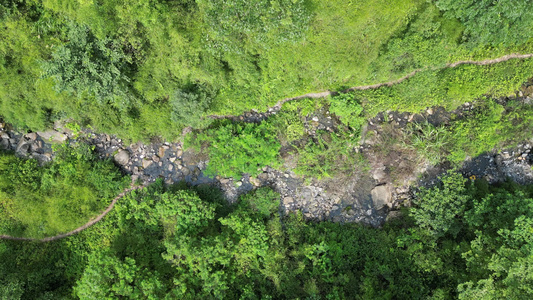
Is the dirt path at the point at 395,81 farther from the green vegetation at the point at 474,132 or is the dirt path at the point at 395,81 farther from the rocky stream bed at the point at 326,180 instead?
the green vegetation at the point at 474,132

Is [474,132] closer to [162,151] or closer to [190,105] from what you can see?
[190,105]

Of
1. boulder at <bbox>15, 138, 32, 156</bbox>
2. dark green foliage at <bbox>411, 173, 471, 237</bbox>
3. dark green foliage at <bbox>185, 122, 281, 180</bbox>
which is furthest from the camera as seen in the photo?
boulder at <bbox>15, 138, 32, 156</bbox>

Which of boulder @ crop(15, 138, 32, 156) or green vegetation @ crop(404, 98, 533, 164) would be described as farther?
boulder @ crop(15, 138, 32, 156)

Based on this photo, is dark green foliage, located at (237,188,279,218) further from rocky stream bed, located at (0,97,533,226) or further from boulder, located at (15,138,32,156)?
boulder, located at (15,138,32,156)

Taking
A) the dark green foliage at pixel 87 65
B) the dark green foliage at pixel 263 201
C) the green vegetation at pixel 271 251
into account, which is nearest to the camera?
the dark green foliage at pixel 87 65

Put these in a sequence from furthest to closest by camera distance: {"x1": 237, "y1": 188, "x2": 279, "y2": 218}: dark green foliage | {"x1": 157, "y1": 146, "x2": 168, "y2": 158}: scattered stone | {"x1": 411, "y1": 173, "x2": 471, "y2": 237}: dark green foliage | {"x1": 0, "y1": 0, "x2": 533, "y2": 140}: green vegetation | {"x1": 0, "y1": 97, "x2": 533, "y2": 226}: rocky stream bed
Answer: {"x1": 157, "y1": 146, "x2": 168, "y2": 158}: scattered stone → {"x1": 0, "y1": 97, "x2": 533, "y2": 226}: rocky stream bed → {"x1": 237, "y1": 188, "x2": 279, "y2": 218}: dark green foliage → {"x1": 411, "y1": 173, "x2": 471, "y2": 237}: dark green foliage → {"x1": 0, "y1": 0, "x2": 533, "y2": 140}: green vegetation

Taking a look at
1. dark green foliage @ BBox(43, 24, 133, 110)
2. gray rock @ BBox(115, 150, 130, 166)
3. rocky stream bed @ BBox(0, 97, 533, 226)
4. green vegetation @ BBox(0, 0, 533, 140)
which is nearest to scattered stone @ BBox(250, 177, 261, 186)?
rocky stream bed @ BBox(0, 97, 533, 226)

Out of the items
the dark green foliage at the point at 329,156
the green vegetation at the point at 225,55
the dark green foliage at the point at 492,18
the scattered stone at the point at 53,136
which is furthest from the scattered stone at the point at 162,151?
the dark green foliage at the point at 492,18
